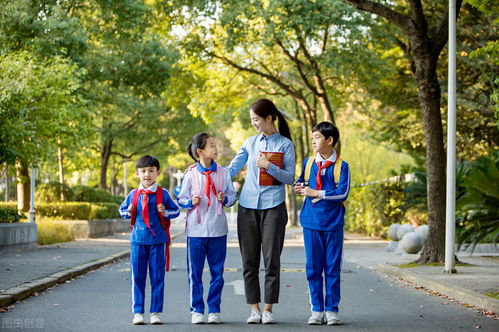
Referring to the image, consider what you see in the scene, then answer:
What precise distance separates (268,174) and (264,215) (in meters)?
0.37

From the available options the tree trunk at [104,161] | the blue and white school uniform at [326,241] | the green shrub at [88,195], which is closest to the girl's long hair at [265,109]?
the blue and white school uniform at [326,241]

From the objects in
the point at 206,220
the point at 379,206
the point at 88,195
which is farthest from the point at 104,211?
the point at 206,220

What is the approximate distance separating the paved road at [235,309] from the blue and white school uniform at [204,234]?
11.6 inches

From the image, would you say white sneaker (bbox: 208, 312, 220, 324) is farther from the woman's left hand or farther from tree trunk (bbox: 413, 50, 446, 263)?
tree trunk (bbox: 413, 50, 446, 263)

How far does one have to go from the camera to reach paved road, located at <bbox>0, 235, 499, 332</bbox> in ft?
23.8

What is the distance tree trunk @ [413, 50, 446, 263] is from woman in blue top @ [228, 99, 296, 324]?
750 cm

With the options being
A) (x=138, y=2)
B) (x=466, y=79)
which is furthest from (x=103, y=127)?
(x=466, y=79)

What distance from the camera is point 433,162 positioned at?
14.4 m

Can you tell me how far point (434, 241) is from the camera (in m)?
14.4

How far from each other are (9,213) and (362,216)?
15167 mm

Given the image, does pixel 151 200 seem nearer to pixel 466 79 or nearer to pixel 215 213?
pixel 215 213

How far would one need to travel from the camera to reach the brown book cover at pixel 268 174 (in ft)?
23.8

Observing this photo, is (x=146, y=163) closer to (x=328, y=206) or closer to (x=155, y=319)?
(x=155, y=319)

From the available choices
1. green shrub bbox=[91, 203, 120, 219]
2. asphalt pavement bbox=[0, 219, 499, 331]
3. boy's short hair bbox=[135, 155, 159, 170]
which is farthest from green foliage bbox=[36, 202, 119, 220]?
boy's short hair bbox=[135, 155, 159, 170]
